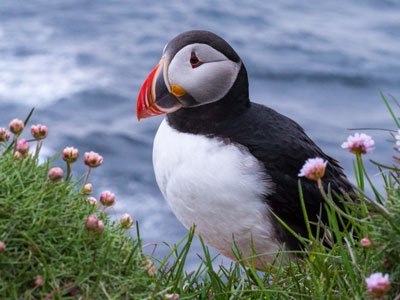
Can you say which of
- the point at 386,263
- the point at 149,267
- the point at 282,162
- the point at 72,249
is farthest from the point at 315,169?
the point at 282,162

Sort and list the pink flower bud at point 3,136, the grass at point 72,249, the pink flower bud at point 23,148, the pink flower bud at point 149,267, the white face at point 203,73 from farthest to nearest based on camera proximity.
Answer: the white face at point 203,73 < the pink flower bud at point 3,136 < the pink flower bud at point 23,148 < the pink flower bud at point 149,267 < the grass at point 72,249

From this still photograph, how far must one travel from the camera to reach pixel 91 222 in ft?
8.59

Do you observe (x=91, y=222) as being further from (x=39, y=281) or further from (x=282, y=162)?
(x=282, y=162)

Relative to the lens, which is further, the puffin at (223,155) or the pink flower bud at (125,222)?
the puffin at (223,155)

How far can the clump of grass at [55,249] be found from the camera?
2504mm

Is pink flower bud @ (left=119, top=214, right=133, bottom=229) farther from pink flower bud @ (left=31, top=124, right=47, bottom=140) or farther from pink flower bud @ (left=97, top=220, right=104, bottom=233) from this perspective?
pink flower bud @ (left=31, top=124, right=47, bottom=140)

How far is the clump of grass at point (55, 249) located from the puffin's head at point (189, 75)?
164cm

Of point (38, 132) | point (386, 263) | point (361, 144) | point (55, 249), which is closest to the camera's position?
point (55, 249)

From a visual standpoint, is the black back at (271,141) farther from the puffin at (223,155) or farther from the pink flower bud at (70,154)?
the pink flower bud at (70,154)

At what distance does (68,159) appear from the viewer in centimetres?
302

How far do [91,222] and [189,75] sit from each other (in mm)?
1939

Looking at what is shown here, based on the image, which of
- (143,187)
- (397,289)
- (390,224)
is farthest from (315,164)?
(143,187)

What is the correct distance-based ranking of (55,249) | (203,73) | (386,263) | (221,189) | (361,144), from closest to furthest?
(55,249) < (386,263) < (361,144) < (221,189) < (203,73)

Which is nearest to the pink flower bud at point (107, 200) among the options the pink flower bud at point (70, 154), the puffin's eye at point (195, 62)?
the pink flower bud at point (70, 154)
